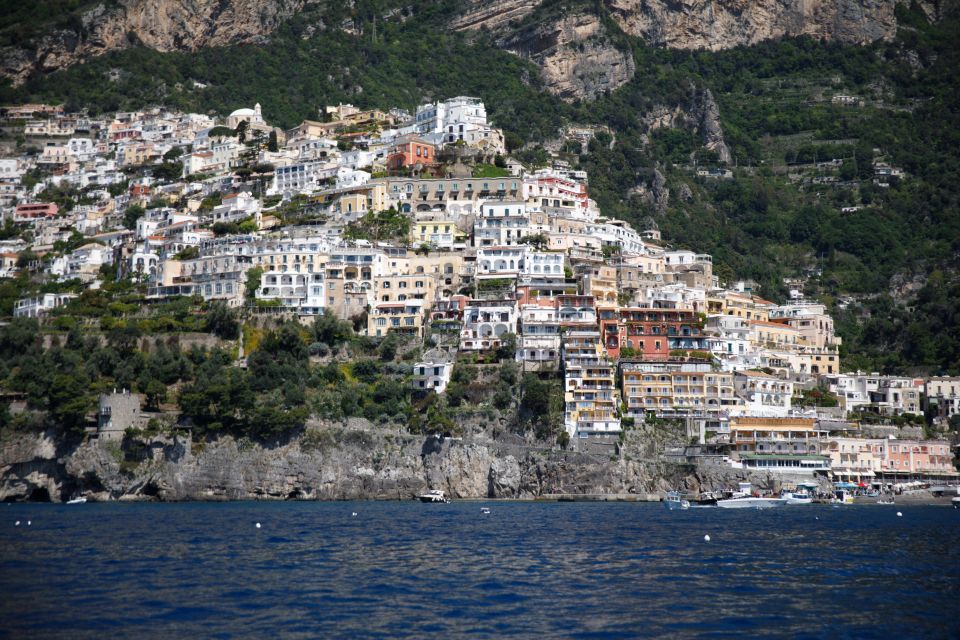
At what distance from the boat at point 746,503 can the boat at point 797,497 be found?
208 centimetres

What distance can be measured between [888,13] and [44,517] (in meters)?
159

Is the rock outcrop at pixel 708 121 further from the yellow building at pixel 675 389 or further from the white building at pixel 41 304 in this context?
the white building at pixel 41 304

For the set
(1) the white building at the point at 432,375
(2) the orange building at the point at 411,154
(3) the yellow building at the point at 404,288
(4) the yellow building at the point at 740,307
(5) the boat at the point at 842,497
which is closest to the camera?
(1) the white building at the point at 432,375

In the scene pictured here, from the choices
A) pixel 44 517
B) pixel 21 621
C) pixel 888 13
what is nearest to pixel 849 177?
pixel 888 13

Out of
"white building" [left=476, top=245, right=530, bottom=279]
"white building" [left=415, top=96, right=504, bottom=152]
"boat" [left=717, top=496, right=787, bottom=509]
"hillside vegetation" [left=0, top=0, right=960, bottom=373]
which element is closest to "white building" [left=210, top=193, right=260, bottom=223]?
"white building" [left=415, top=96, right=504, bottom=152]

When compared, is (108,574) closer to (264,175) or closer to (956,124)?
(264,175)

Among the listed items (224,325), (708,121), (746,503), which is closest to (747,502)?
(746,503)

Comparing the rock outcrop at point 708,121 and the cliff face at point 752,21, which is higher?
the cliff face at point 752,21

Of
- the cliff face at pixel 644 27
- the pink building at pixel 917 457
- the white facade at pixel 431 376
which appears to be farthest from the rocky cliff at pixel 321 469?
the cliff face at pixel 644 27

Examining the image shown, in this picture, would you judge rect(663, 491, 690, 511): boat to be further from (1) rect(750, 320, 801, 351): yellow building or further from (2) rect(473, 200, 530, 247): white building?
(2) rect(473, 200, 530, 247): white building

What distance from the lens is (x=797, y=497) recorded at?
8444cm

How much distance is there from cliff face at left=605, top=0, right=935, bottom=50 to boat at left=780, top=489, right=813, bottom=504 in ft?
351

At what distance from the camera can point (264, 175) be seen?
4877 inches

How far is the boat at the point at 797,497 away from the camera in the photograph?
274ft
